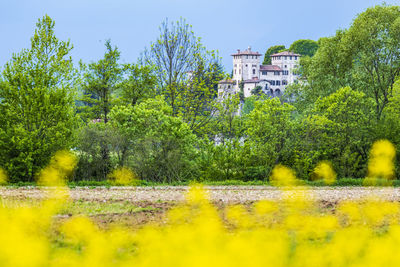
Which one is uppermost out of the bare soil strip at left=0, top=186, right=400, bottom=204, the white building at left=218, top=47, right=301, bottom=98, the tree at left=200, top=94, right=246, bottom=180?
the white building at left=218, top=47, right=301, bottom=98

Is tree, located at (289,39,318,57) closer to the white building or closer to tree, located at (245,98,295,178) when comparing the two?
the white building

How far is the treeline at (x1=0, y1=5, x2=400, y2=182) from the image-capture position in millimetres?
23234

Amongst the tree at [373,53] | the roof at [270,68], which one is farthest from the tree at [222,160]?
the roof at [270,68]

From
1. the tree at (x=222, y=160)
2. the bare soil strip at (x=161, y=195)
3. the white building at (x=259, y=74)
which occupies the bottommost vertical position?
the bare soil strip at (x=161, y=195)

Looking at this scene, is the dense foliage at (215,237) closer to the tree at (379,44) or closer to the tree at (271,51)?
the tree at (379,44)

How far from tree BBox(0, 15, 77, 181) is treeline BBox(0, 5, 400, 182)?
1.7 inches

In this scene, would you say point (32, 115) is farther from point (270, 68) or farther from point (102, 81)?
point (270, 68)

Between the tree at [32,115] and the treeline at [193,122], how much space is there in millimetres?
43

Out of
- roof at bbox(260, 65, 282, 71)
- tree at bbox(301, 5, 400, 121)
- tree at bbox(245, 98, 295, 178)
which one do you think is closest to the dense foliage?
tree at bbox(245, 98, 295, 178)

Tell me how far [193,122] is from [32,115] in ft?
33.7

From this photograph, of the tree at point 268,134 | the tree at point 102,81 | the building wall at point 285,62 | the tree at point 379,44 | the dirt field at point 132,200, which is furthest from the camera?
the building wall at point 285,62

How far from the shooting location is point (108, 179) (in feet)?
77.3

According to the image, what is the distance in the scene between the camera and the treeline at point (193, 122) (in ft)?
76.2

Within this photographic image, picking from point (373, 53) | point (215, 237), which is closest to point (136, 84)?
point (373, 53)
